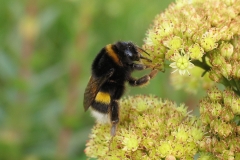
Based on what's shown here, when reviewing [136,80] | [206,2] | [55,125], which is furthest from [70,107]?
[206,2]

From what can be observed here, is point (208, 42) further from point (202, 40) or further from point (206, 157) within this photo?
point (206, 157)

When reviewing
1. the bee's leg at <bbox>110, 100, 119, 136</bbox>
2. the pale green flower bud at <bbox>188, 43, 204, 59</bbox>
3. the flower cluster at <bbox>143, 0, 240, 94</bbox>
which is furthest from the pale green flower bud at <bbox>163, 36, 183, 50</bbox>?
the bee's leg at <bbox>110, 100, 119, 136</bbox>

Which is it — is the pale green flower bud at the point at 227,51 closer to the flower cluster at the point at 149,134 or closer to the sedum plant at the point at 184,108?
the sedum plant at the point at 184,108

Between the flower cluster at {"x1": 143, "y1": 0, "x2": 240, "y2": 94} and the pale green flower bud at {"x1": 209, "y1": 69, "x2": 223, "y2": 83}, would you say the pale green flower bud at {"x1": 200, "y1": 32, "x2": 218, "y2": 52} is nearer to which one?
the flower cluster at {"x1": 143, "y1": 0, "x2": 240, "y2": 94}

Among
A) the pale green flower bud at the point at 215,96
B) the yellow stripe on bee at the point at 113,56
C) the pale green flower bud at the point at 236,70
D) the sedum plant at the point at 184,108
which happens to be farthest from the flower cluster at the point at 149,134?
the pale green flower bud at the point at 236,70

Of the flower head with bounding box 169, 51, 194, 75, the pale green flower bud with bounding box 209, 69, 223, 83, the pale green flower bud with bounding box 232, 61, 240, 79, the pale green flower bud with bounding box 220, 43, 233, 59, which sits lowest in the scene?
the pale green flower bud with bounding box 232, 61, 240, 79

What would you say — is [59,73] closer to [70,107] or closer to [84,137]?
[70,107]
